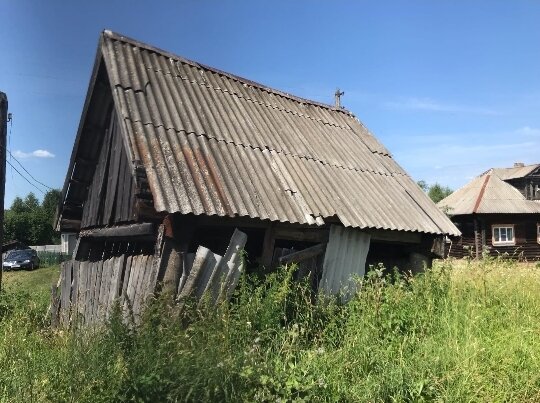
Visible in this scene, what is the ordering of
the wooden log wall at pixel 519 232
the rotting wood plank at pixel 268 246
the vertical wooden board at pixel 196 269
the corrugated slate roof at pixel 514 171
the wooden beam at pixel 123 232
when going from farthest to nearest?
the corrugated slate roof at pixel 514 171 → the wooden log wall at pixel 519 232 → the rotting wood plank at pixel 268 246 → the wooden beam at pixel 123 232 → the vertical wooden board at pixel 196 269

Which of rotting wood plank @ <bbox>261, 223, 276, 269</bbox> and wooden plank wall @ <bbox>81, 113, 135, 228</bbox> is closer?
rotting wood plank @ <bbox>261, 223, 276, 269</bbox>

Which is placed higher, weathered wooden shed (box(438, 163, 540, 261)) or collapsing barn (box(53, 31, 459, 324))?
weathered wooden shed (box(438, 163, 540, 261))

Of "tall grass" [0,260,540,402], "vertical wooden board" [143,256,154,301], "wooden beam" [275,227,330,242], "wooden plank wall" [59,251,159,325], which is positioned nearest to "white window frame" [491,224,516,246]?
Result: "tall grass" [0,260,540,402]

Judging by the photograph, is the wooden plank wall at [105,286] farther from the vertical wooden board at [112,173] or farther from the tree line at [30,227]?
the tree line at [30,227]

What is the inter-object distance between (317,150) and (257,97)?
1873mm

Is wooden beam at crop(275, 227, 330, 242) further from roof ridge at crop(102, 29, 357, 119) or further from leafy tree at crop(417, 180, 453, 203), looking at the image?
leafy tree at crop(417, 180, 453, 203)

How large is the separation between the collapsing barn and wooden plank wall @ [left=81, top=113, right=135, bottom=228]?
1.0 inches

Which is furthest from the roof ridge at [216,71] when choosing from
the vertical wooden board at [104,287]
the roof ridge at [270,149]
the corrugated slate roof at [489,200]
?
the corrugated slate roof at [489,200]

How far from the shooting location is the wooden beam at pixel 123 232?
20.0 ft

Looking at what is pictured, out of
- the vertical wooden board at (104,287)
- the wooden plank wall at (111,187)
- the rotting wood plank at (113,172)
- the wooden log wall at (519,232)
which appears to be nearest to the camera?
the vertical wooden board at (104,287)

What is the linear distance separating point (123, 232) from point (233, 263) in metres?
2.14

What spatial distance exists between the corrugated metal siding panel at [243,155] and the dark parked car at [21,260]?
2806 centimetres

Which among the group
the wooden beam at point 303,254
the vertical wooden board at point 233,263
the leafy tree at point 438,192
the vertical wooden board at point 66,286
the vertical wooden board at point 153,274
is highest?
the leafy tree at point 438,192

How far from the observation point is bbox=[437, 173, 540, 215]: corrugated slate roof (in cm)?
2680
